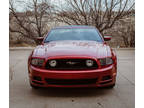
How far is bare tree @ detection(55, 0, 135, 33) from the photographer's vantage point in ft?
36.7

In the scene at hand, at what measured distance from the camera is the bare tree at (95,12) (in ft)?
36.7

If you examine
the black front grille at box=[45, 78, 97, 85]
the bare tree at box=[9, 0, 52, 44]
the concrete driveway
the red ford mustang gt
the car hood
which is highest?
the bare tree at box=[9, 0, 52, 44]

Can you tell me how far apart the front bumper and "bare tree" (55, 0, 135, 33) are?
27.7ft

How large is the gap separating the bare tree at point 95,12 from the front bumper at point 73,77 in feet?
27.7

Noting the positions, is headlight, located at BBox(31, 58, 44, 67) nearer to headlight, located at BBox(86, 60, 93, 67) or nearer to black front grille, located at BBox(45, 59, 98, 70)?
black front grille, located at BBox(45, 59, 98, 70)

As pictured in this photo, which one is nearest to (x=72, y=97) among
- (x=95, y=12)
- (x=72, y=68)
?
(x=72, y=68)

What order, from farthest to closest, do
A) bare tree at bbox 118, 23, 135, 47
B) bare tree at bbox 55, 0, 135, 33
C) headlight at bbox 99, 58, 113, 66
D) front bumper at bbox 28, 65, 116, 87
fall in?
bare tree at bbox 118, 23, 135, 47 → bare tree at bbox 55, 0, 135, 33 → headlight at bbox 99, 58, 113, 66 → front bumper at bbox 28, 65, 116, 87

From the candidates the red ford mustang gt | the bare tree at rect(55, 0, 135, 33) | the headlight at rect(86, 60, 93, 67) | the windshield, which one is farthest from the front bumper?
the bare tree at rect(55, 0, 135, 33)

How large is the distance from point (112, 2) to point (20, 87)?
28.1 ft

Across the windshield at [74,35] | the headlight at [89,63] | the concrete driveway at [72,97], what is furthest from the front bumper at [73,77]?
the windshield at [74,35]
